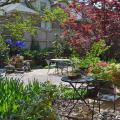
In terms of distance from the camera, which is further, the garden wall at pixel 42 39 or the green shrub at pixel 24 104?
the garden wall at pixel 42 39

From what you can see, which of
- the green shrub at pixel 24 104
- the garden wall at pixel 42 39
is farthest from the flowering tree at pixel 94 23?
the green shrub at pixel 24 104

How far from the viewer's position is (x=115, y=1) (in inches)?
561

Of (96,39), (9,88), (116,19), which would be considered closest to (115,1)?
(116,19)

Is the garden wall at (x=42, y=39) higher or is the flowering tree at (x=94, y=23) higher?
the flowering tree at (x=94, y=23)

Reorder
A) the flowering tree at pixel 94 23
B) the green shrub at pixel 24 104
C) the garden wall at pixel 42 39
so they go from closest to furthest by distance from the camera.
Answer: the green shrub at pixel 24 104 < the flowering tree at pixel 94 23 < the garden wall at pixel 42 39

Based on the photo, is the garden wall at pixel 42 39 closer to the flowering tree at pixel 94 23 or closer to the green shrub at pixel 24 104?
the flowering tree at pixel 94 23

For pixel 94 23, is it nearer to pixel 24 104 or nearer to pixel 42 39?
pixel 24 104

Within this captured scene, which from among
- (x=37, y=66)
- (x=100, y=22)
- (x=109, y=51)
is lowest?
(x=37, y=66)

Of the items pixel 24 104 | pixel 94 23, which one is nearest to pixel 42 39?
pixel 94 23

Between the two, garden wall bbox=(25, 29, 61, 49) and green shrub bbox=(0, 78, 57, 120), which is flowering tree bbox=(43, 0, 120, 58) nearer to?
garden wall bbox=(25, 29, 61, 49)

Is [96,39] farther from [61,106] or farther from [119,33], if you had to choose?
[61,106]

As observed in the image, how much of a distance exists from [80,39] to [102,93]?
6.15 m

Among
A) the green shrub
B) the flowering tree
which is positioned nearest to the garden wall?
the flowering tree

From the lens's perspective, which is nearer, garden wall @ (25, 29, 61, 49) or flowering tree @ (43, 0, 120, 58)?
flowering tree @ (43, 0, 120, 58)
